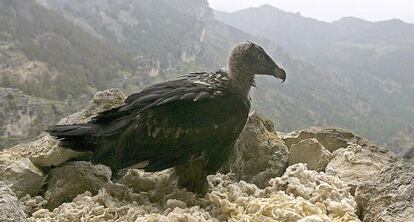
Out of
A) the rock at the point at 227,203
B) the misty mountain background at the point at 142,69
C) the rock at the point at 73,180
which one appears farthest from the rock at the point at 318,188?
the misty mountain background at the point at 142,69

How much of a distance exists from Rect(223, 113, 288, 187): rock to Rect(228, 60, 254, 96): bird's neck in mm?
562

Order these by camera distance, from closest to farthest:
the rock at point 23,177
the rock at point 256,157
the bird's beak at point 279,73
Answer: the rock at point 23,177
the bird's beak at point 279,73
the rock at point 256,157

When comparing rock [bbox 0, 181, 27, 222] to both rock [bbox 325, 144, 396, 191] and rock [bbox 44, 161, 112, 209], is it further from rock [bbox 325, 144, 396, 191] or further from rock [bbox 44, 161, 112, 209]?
rock [bbox 325, 144, 396, 191]

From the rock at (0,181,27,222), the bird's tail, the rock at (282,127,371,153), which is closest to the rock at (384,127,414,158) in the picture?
the rock at (282,127,371,153)

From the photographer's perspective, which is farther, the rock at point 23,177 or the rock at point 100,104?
the rock at point 100,104

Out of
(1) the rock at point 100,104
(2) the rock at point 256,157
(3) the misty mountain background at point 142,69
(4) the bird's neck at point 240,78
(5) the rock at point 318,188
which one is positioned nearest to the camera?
(5) the rock at point 318,188

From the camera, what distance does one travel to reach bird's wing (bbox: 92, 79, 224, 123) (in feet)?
12.3

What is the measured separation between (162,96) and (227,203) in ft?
2.96

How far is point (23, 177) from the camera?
392 cm

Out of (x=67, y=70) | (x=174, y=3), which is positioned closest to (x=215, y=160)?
(x=67, y=70)

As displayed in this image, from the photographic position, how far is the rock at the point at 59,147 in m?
4.15

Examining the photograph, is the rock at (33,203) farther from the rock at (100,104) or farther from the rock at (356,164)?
the rock at (356,164)

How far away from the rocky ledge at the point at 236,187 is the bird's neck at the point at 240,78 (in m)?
0.58

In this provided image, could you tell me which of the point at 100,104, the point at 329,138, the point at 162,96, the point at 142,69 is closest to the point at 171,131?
the point at 162,96
